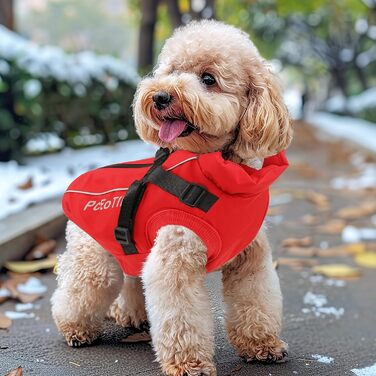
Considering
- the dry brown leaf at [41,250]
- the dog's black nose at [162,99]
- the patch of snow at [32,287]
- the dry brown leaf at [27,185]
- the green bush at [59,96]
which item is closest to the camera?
the dog's black nose at [162,99]

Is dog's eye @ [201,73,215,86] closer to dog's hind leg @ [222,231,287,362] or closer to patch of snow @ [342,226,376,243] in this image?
dog's hind leg @ [222,231,287,362]

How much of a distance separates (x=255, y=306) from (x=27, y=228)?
2203 mm

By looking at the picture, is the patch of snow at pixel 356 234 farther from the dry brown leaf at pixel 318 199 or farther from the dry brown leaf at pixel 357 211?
the dry brown leaf at pixel 318 199

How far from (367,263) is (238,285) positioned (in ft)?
7.91

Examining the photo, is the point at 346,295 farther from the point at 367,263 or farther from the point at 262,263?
the point at 262,263

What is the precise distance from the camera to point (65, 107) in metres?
7.29

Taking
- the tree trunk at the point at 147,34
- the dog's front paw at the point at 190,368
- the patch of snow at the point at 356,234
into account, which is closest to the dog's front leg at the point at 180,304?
the dog's front paw at the point at 190,368

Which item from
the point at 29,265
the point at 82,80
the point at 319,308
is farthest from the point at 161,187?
the point at 82,80

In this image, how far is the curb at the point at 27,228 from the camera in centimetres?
411

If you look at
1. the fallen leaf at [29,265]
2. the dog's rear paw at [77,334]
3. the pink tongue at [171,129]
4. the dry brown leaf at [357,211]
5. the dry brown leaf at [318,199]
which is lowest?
the dry brown leaf at [318,199]

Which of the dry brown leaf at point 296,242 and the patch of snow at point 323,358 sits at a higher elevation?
the patch of snow at point 323,358

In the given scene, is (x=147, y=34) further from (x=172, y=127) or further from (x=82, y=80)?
(x=172, y=127)

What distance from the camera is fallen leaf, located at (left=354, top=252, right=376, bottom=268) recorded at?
189 inches

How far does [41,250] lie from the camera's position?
4.34 metres
